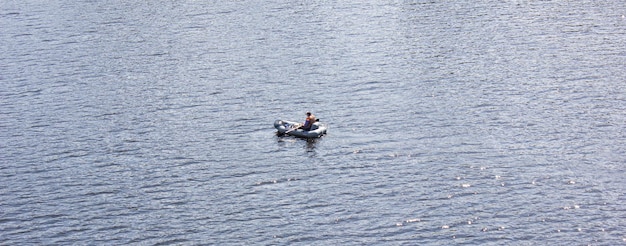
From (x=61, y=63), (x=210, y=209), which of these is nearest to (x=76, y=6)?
(x=61, y=63)

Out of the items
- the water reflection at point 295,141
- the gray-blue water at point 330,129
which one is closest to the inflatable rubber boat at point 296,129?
the water reflection at point 295,141

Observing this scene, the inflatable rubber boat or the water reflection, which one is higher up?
the inflatable rubber boat

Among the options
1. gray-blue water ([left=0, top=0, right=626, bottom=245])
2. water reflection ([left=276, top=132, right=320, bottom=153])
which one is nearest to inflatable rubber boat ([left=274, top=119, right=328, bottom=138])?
water reflection ([left=276, top=132, right=320, bottom=153])

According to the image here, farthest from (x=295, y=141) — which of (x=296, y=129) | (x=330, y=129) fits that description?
(x=330, y=129)

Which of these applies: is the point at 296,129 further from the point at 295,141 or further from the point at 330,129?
the point at 330,129

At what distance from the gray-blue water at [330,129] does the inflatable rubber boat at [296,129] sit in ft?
2.13

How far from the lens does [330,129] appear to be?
75.8 m

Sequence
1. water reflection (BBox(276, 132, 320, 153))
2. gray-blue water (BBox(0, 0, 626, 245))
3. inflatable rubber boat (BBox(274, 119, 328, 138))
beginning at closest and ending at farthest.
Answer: gray-blue water (BBox(0, 0, 626, 245))
water reflection (BBox(276, 132, 320, 153))
inflatable rubber boat (BBox(274, 119, 328, 138))

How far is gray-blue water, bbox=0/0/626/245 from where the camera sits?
196ft

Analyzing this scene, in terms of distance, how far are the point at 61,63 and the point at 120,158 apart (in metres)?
32.9

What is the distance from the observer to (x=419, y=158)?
6812cm

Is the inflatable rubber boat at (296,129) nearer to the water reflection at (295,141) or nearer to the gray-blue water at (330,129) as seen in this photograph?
the water reflection at (295,141)

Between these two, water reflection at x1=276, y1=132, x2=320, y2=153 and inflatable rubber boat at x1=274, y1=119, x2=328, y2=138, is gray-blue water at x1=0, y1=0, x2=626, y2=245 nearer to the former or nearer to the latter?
water reflection at x1=276, y1=132, x2=320, y2=153

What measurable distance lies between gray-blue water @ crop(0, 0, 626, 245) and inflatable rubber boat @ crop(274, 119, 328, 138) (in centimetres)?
65
